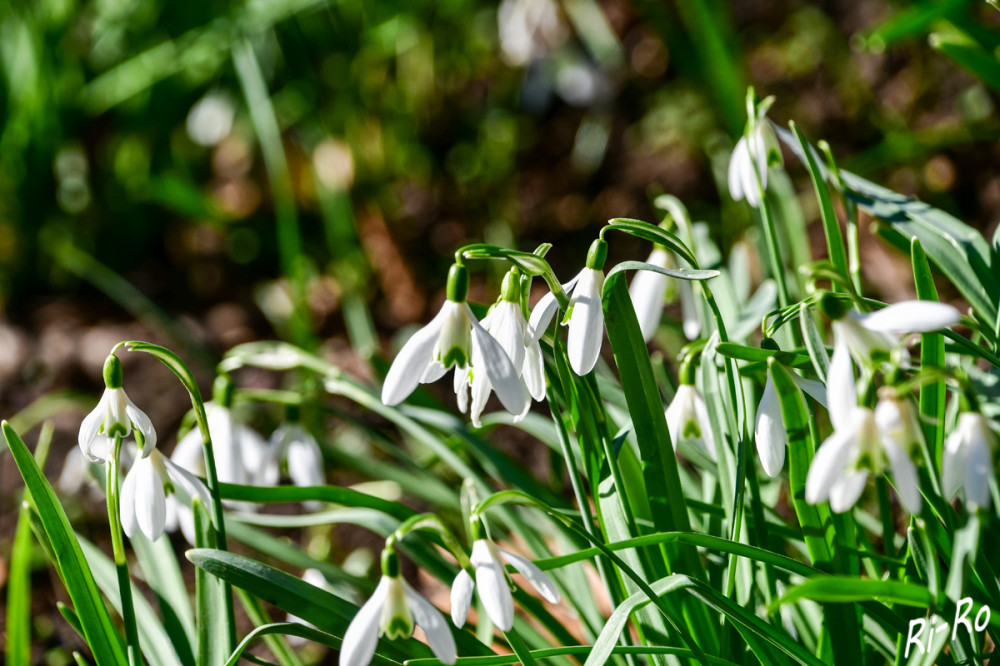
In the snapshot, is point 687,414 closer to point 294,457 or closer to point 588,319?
point 588,319

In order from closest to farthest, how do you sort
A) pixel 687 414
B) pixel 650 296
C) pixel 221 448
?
pixel 687 414 → pixel 650 296 → pixel 221 448

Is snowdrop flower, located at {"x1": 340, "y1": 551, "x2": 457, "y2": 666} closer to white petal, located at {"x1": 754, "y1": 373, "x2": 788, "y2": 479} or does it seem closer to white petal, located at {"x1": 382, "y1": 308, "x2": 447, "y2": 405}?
white petal, located at {"x1": 382, "y1": 308, "x2": 447, "y2": 405}

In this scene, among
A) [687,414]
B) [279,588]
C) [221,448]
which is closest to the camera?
[279,588]

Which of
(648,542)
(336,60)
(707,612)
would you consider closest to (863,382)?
(648,542)

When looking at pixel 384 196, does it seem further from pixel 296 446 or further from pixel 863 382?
pixel 863 382

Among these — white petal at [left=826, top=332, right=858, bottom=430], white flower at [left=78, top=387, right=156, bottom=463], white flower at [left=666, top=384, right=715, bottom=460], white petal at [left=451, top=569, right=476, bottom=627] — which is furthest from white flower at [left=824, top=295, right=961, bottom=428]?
white flower at [left=78, top=387, right=156, bottom=463]

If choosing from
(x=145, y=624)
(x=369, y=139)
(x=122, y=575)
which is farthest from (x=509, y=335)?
(x=369, y=139)
